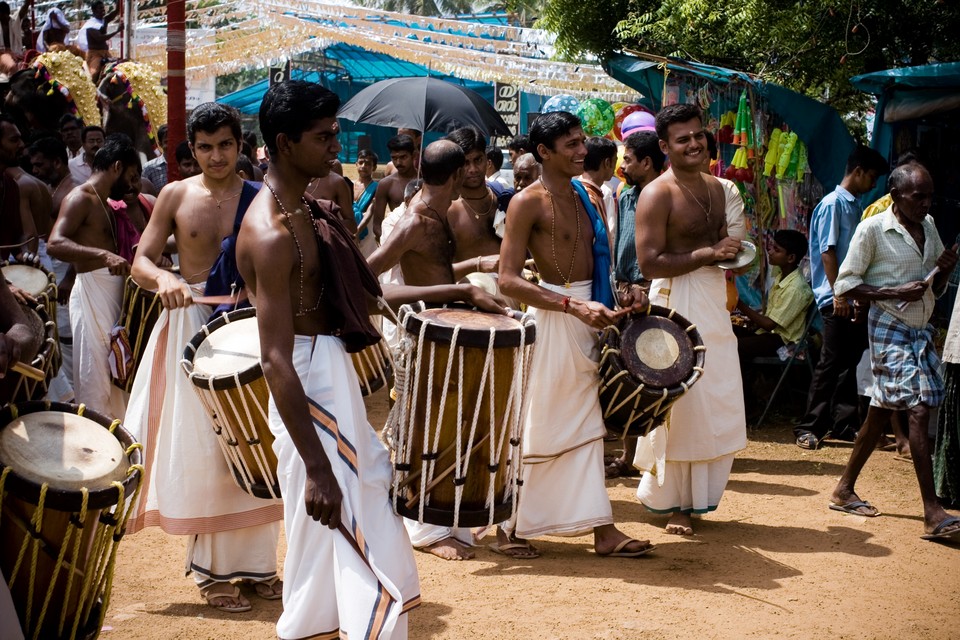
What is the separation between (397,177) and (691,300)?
16.7ft

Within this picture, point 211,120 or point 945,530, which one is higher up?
point 211,120

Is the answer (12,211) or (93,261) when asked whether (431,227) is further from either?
(12,211)

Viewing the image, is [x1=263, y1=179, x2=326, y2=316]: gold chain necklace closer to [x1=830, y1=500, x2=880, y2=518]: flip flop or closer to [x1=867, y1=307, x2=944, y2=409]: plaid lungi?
[x1=867, y1=307, x2=944, y2=409]: plaid lungi

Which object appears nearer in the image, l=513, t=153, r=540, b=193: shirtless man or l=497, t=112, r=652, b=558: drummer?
l=497, t=112, r=652, b=558: drummer

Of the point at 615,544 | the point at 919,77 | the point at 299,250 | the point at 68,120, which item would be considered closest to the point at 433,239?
the point at 615,544

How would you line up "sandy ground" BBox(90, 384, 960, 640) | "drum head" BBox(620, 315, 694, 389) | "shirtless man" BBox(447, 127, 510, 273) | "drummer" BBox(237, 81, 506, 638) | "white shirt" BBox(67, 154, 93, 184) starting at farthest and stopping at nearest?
"white shirt" BBox(67, 154, 93, 184) → "shirtless man" BBox(447, 127, 510, 273) → "drum head" BBox(620, 315, 694, 389) → "sandy ground" BBox(90, 384, 960, 640) → "drummer" BBox(237, 81, 506, 638)

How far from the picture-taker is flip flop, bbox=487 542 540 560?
5855 millimetres

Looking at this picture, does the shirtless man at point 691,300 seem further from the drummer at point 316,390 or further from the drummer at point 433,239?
the drummer at point 316,390

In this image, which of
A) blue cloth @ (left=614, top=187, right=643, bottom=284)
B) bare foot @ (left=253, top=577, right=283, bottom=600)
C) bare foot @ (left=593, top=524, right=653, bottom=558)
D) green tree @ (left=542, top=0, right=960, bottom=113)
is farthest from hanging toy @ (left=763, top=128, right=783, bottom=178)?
bare foot @ (left=253, top=577, right=283, bottom=600)

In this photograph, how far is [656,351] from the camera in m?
5.60

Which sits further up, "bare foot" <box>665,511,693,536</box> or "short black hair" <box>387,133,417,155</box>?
"short black hair" <box>387,133,417,155</box>

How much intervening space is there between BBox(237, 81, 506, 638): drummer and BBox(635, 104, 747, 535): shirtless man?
286 cm

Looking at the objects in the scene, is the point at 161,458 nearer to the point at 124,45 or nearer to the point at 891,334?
the point at 891,334

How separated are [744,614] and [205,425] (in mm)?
2571
